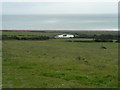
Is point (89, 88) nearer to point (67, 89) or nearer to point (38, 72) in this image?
point (67, 89)

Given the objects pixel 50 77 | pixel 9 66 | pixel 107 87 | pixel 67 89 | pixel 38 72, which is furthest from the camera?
pixel 9 66

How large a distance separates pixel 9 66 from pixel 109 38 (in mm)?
35345

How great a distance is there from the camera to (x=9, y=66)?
50.4 ft

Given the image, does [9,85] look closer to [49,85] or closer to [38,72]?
[49,85]

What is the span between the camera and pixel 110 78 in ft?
39.2

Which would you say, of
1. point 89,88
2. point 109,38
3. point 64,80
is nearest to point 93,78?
point 64,80

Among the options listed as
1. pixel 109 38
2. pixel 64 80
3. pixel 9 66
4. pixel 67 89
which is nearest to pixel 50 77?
pixel 64 80

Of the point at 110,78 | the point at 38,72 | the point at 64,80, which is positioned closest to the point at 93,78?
the point at 110,78

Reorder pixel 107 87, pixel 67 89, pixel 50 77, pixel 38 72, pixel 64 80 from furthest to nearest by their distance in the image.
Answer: pixel 38 72 < pixel 50 77 < pixel 64 80 < pixel 107 87 < pixel 67 89

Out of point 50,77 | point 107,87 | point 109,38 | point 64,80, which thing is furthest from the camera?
point 109,38

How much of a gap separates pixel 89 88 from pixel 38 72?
475 centimetres

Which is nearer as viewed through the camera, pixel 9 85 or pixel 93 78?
pixel 9 85

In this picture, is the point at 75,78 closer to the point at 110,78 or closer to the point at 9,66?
the point at 110,78

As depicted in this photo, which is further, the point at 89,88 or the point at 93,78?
the point at 93,78
